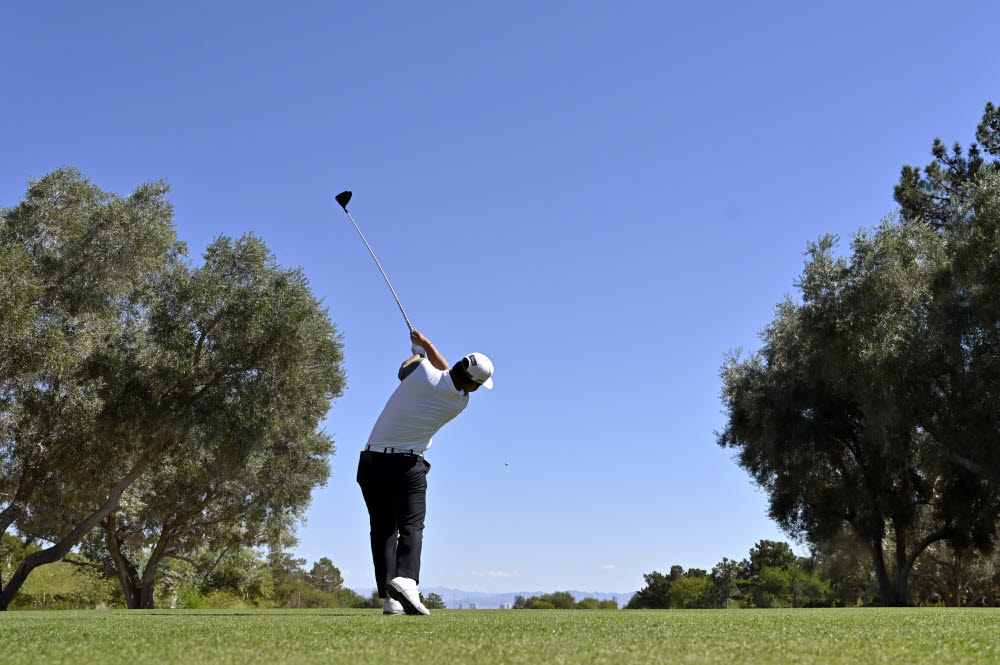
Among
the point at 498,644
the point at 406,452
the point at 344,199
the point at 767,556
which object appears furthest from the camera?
the point at 767,556

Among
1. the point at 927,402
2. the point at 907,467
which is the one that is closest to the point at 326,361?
the point at 927,402

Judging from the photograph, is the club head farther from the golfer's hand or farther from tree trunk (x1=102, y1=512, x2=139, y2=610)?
tree trunk (x1=102, y1=512, x2=139, y2=610)

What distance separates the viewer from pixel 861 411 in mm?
25203

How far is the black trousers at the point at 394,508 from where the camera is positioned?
6562 millimetres

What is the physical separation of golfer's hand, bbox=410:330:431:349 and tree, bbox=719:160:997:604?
17159 mm

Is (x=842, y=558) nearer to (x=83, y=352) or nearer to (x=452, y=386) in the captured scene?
(x=83, y=352)

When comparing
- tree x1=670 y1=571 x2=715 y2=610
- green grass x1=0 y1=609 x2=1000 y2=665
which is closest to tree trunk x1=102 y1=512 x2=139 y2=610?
green grass x1=0 y1=609 x2=1000 y2=665

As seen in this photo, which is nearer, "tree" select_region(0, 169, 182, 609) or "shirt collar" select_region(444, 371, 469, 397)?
"shirt collar" select_region(444, 371, 469, 397)

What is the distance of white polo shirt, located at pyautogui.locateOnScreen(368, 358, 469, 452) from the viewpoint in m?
6.77

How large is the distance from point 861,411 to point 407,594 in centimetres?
2240

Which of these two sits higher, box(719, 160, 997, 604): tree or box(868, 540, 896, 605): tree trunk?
box(719, 160, 997, 604): tree

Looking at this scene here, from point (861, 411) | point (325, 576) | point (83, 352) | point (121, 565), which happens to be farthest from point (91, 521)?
point (325, 576)

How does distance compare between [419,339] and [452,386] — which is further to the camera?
[419,339]

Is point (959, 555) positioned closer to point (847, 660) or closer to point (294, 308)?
point (294, 308)
